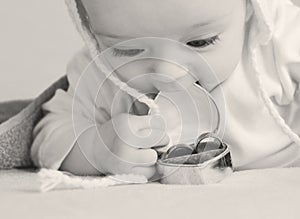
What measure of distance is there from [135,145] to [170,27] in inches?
4.8

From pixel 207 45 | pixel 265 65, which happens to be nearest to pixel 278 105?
pixel 265 65

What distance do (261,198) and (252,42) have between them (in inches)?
8.2

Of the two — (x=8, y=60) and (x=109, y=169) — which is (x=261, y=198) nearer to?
(x=109, y=169)

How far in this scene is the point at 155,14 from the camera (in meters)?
0.68

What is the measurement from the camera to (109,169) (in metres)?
0.74

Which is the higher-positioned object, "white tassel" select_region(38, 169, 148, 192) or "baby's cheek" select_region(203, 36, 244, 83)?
"baby's cheek" select_region(203, 36, 244, 83)

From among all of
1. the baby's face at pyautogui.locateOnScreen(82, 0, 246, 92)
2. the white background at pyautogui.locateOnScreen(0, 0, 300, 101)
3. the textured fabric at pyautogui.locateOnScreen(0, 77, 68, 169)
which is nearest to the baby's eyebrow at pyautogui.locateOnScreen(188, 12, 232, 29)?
the baby's face at pyautogui.locateOnScreen(82, 0, 246, 92)

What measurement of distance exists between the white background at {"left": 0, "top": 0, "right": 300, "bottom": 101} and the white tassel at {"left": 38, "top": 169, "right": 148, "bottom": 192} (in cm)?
60

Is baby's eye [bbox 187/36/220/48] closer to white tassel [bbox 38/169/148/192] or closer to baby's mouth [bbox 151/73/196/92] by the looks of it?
baby's mouth [bbox 151/73/196/92]

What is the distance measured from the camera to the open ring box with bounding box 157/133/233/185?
0.70m

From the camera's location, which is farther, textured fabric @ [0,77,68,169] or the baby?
textured fabric @ [0,77,68,169]

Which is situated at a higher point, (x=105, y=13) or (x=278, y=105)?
(x=105, y=13)

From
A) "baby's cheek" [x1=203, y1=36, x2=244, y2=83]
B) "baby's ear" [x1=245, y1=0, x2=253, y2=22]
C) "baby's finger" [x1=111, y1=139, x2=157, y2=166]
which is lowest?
"baby's finger" [x1=111, y1=139, x2=157, y2=166]

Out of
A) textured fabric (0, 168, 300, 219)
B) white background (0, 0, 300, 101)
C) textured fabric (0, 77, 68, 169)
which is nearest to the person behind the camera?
textured fabric (0, 168, 300, 219)
